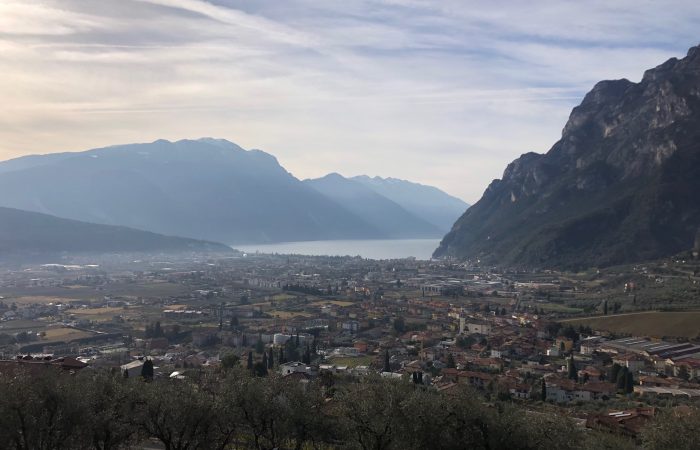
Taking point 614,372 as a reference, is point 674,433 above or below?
above

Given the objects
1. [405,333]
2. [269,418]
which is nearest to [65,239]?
[405,333]

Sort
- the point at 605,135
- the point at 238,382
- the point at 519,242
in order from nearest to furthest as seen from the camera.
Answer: the point at 238,382 < the point at 519,242 < the point at 605,135

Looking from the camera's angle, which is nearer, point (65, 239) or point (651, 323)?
point (651, 323)

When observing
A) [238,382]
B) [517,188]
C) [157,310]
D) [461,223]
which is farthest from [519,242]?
[238,382]

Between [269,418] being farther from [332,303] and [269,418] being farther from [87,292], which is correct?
[87,292]

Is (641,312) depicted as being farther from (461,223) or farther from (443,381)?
(461,223)

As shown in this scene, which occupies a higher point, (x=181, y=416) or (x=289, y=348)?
(x=181, y=416)
